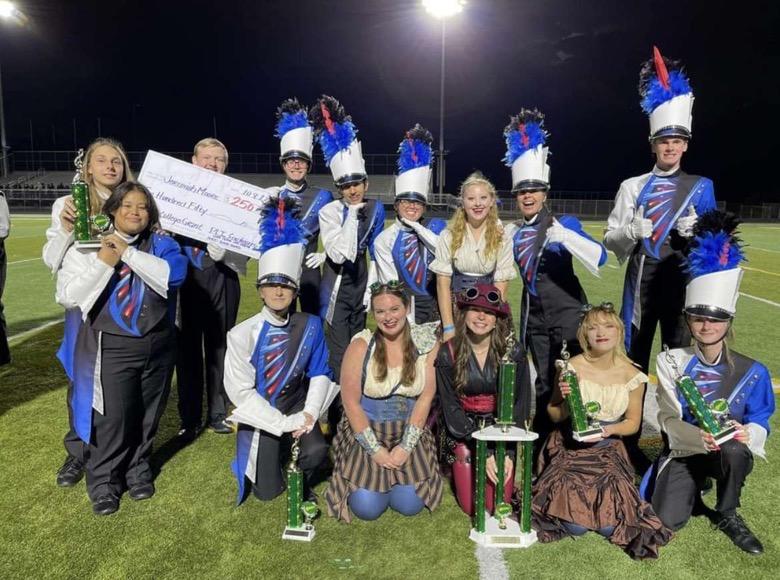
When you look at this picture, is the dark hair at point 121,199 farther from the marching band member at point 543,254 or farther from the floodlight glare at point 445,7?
the floodlight glare at point 445,7

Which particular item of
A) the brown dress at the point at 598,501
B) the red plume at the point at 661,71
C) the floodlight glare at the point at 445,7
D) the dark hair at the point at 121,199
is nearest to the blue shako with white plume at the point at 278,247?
the dark hair at the point at 121,199

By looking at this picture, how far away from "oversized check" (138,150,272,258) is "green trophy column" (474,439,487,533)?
1913 millimetres

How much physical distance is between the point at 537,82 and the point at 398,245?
37.4 meters

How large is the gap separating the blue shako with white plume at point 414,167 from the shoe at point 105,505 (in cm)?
258

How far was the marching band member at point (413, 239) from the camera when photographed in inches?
156

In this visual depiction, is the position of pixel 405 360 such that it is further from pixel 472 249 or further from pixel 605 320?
pixel 605 320

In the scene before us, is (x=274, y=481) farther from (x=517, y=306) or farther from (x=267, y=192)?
(x=517, y=306)

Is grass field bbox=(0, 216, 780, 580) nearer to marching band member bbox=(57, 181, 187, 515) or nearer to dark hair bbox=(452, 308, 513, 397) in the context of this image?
marching band member bbox=(57, 181, 187, 515)

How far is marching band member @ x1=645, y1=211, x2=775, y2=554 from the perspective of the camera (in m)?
2.72

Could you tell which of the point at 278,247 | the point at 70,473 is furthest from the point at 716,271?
the point at 70,473

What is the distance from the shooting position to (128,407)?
3.00 m

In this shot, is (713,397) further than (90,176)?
No

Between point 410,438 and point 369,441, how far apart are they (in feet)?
0.74

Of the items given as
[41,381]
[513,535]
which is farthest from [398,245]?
[41,381]
